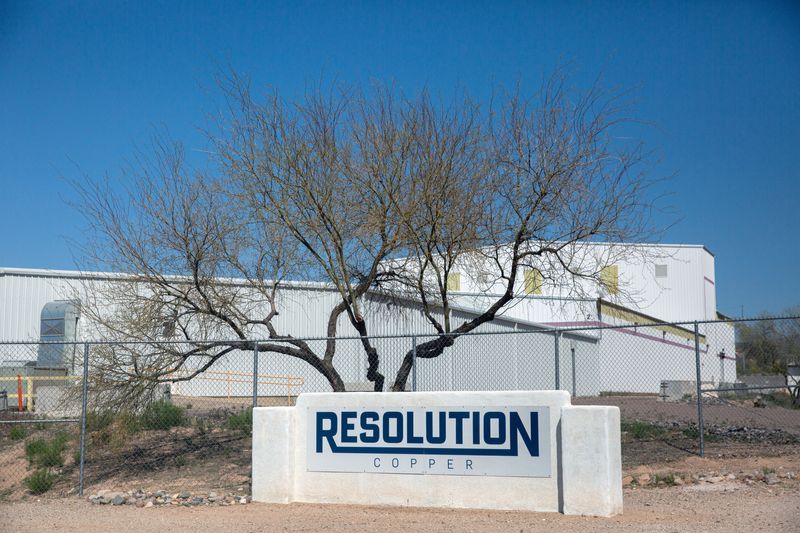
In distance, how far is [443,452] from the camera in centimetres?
1045

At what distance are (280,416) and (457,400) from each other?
2.34 meters

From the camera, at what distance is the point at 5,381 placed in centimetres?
2519

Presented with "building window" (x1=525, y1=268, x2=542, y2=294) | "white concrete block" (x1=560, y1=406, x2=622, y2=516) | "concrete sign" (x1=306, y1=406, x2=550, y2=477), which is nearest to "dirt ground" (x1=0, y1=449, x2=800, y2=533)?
"white concrete block" (x1=560, y1=406, x2=622, y2=516)

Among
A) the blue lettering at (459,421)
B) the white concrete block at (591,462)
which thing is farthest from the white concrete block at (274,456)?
the white concrete block at (591,462)

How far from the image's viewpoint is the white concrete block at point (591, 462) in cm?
954

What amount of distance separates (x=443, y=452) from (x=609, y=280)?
6342 mm

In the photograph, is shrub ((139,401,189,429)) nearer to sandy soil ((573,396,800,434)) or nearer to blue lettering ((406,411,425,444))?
A: blue lettering ((406,411,425,444))

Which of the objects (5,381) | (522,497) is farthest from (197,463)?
(5,381)

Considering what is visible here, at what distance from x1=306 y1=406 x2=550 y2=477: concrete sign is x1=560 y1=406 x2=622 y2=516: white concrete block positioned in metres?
0.33

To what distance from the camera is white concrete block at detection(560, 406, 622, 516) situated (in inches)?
376

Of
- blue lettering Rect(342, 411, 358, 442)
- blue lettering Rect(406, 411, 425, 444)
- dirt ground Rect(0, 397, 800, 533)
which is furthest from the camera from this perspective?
blue lettering Rect(342, 411, 358, 442)

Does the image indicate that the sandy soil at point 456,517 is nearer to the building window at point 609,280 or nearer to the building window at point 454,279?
the building window at point 609,280

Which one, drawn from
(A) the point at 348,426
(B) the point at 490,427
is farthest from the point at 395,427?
(B) the point at 490,427

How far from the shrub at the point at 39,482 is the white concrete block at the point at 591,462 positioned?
880cm
